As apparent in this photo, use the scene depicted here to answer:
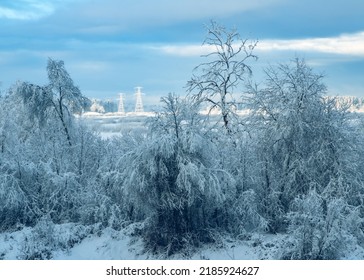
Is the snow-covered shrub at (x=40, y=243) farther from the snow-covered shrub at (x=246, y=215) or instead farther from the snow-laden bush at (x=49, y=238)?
the snow-covered shrub at (x=246, y=215)

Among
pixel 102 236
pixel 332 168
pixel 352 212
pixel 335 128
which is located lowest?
pixel 102 236

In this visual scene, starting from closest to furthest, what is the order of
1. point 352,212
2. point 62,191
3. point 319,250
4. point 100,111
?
point 319,250 < point 352,212 < point 62,191 < point 100,111

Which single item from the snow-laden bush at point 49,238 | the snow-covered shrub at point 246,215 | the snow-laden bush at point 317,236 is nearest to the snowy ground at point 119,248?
the snow-laden bush at point 49,238

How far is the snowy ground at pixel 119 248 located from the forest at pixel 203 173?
278 mm

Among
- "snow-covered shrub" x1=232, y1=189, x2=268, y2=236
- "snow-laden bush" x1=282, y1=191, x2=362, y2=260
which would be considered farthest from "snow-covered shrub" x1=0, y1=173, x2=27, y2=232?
"snow-laden bush" x1=282, y1=191, x2=362, y2=260

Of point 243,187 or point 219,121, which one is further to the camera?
point 219,121

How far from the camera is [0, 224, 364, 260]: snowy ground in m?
16.6

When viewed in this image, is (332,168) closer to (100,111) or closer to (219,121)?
(219,121)

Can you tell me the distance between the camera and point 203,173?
17625mm

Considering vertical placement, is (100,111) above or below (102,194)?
above
